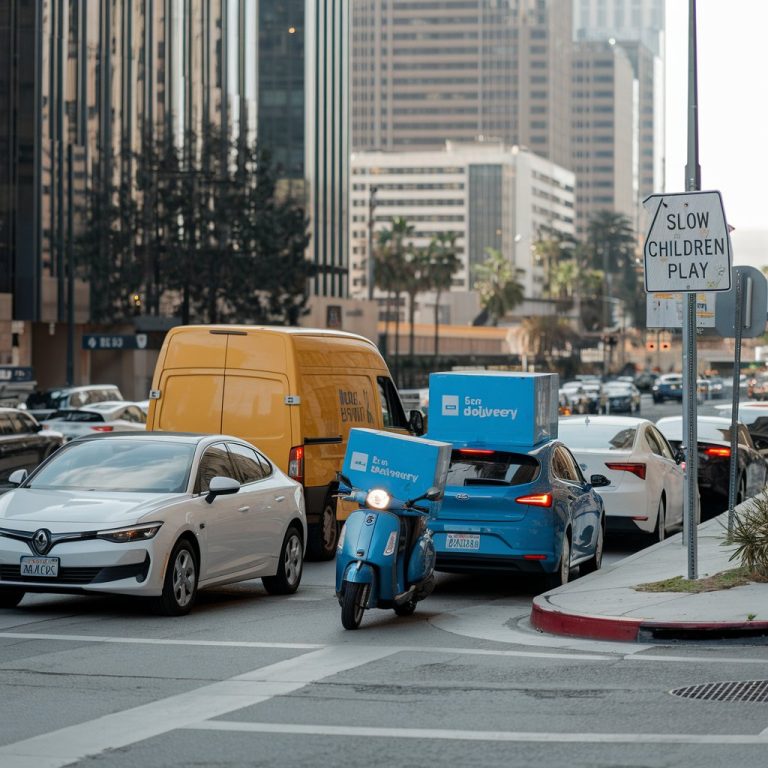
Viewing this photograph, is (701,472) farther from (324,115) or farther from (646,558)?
(324,115)

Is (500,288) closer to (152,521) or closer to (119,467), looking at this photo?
(119,467)

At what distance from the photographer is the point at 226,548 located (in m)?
13.0

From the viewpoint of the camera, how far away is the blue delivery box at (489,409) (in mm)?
14312

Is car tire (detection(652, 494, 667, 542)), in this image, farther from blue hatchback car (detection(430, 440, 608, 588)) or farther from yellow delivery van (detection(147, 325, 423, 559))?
blue hatchback car (detection(430, 440, 608, 588))

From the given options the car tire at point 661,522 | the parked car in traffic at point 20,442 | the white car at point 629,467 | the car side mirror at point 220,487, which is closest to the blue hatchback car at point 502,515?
the car side mirror at point 220,487

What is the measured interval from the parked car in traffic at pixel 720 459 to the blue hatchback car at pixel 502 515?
7.38m

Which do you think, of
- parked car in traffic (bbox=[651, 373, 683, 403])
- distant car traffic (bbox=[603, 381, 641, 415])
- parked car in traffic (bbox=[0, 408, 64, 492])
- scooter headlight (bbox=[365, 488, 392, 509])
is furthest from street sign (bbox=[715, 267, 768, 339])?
parked car in traffic (bbox=[651, 373, 683, 403])

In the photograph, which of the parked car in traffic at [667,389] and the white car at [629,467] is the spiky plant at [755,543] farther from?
the parked car in traffic at [667,389]

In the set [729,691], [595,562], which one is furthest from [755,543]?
[729,691]

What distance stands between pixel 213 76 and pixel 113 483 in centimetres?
6936

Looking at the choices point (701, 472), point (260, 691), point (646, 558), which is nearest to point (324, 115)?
point (701, 472)

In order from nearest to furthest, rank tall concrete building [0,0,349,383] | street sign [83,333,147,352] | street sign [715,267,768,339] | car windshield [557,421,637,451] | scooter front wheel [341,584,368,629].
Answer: scooter front wheel [341,584,368,629] → street sign [715,267,768,339] → car windshield [557,421,637,451] → street sign [83,333,147,352] → tall concrete building [0,0,349,383]

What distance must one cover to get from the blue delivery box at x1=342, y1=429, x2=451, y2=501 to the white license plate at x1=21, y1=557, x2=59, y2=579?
2.42 metres

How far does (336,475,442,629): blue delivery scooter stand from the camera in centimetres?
1141
